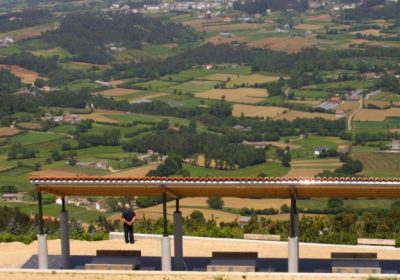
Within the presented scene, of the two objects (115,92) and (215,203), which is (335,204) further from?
(115,92)

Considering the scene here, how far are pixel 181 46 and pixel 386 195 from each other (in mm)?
132658

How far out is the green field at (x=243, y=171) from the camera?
2587 inches

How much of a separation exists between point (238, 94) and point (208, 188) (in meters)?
85.8

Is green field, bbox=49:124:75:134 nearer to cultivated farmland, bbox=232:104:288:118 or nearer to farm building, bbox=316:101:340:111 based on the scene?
cultivated farmland, bbox=232:104:288:118

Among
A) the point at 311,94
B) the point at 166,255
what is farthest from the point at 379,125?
the point at 166,255

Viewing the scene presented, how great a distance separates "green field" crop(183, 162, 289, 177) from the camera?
65700mm

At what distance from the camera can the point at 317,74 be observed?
116m

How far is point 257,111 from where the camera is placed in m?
94.4

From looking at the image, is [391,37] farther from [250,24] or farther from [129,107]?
[129,107]

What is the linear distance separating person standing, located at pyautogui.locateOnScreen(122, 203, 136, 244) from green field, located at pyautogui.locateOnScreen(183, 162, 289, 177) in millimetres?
40998

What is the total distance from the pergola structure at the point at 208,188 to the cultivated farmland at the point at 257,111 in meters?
70.2

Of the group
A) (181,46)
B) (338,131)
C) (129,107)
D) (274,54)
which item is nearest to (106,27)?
(181,46)

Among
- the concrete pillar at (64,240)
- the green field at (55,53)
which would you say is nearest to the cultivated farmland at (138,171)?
the concrete pillar at (64,240)

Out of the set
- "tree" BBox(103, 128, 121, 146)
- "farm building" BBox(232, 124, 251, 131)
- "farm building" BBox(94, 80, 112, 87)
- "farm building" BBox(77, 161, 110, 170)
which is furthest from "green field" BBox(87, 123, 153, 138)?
"farm building" BBox(94, 80, 112, 87)
